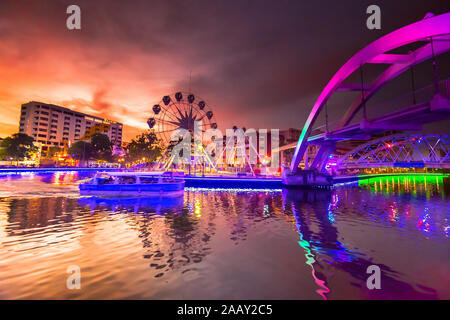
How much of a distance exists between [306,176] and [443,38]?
2733cm

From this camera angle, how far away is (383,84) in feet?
95.5

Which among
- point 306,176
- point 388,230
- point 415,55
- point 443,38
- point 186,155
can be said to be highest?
point 415,55

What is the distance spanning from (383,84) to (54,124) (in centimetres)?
15856

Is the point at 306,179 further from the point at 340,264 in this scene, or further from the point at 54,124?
the point at 54,124

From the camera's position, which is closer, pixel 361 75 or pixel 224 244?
pixel 224 244

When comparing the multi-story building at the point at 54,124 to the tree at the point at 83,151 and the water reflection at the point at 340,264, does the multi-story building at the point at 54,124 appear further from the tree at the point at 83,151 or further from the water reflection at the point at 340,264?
the water reflection at the point at 340,264

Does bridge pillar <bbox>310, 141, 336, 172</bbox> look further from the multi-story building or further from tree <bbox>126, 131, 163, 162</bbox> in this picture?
the multi-story building

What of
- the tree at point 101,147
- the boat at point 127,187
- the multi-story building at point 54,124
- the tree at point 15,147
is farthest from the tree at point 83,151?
the boat at point 127,187

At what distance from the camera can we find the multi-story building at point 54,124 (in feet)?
387

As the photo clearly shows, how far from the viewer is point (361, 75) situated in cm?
2655

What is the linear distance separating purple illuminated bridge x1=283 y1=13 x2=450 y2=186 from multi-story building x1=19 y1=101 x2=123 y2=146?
135423mm

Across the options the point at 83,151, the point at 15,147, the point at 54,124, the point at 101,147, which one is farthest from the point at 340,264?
the point at 54,124
